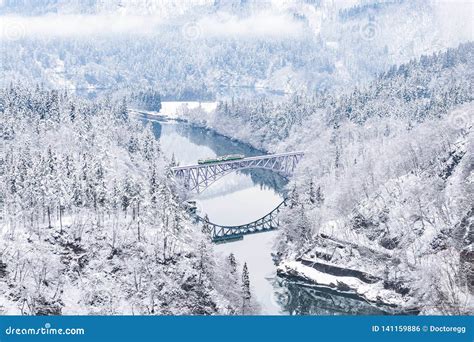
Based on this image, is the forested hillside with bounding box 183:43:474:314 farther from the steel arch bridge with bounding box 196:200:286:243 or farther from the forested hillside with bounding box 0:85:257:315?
the forested hillside with bounding box 0:85:257:315

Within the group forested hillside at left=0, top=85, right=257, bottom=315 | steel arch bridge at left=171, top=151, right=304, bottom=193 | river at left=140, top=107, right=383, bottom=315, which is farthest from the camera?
steel arch bridge at left=171, top=151, right=304, bottom=193

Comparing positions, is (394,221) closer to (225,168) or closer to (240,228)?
(240,228)

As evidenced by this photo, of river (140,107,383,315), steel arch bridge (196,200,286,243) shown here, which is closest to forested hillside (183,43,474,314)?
river (140,107,383,315)

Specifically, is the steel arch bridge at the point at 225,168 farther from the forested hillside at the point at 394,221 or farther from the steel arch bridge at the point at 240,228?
the steel arch bridge at the point at 240,228

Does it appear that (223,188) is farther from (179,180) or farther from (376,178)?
Answer: (376,178)

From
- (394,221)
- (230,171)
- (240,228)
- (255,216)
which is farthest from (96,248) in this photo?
(230,171)

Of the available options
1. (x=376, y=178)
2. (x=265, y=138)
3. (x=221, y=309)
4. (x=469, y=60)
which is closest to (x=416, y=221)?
(x=376, y=178)
